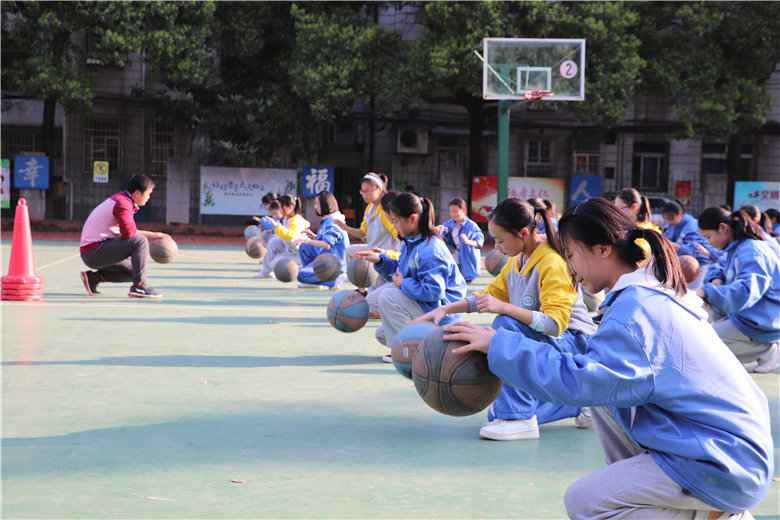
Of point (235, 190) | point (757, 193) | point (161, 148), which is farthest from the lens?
point (161, 148)

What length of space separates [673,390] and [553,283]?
270cm

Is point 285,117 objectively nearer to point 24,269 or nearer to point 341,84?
point 341,84

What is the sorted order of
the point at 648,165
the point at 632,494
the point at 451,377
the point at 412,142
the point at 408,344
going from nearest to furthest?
1. the point at 632,494
2. the point at 451,377
3. the point at 408,344
4. the point at 412,142
5. the point at 648,165

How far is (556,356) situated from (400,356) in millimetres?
915

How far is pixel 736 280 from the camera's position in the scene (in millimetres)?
7598

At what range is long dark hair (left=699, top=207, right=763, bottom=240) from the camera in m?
7.72

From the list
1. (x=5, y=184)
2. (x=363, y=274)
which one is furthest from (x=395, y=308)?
(x=5, y=184)

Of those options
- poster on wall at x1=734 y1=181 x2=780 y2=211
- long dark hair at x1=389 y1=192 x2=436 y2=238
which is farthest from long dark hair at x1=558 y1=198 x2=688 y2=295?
poster on wall at x1=734 y1=181 x2=780 y2=211

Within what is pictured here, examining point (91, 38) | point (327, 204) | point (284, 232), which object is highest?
point (91, 38)

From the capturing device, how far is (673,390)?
2.92 meters

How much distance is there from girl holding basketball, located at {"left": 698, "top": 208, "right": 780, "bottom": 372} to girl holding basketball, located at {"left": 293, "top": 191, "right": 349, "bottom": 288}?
222 inches

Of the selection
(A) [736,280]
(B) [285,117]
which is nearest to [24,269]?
(A) [736,280]

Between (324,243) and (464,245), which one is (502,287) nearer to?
(324,243)

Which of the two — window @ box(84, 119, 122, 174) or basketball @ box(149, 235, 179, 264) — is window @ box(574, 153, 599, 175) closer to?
A: window @ box(84, 119, 122, 174)
